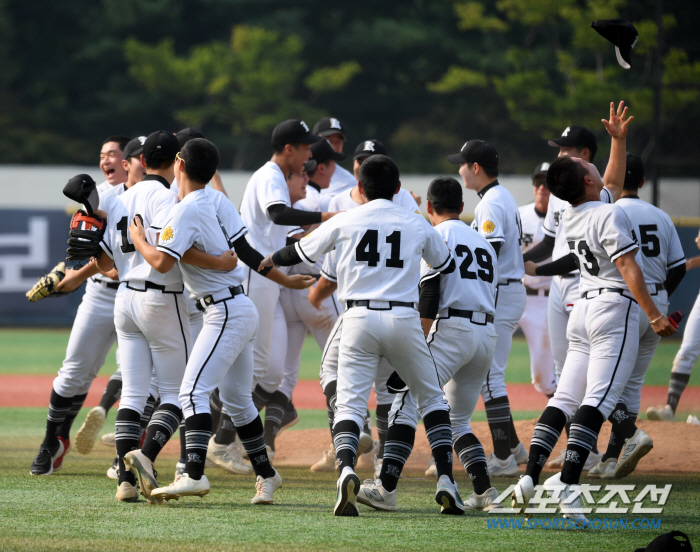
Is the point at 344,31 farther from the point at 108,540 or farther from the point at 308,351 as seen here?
the point at 108,540

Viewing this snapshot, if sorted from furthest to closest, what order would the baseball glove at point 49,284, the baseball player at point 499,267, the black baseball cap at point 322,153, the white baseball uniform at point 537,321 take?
the white baseball uniform at point 537,321
the black baseball cap at point 322,153
the baseball player at point 499,267
the baseball glove at point 49,284

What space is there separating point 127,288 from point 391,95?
28.7 m

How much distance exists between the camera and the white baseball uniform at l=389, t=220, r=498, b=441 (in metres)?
4.94

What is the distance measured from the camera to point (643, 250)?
531 centimetres

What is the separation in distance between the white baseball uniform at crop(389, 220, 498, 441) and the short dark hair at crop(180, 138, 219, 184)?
4.25ft

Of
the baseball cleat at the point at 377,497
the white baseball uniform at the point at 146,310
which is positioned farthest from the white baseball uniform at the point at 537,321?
the white baseball uniform at the point at 146,310

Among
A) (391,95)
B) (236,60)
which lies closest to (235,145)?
(236,60)

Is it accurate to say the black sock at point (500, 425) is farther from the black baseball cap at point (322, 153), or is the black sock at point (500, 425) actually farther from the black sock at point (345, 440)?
the black baseball cap at point (322, 153)

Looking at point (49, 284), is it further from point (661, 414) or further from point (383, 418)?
point (661, 414)

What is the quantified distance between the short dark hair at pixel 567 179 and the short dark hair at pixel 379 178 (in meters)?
0.83

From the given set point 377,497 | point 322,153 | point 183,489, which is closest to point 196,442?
point 183,489

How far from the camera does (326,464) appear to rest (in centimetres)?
635

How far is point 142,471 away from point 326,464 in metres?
1.90

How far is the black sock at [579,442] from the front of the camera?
4.66 metres
